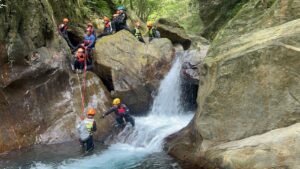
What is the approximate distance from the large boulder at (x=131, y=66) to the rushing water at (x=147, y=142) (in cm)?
52

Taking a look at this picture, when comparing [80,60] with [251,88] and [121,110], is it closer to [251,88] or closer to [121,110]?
[121,110]

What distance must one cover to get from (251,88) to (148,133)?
542 cm

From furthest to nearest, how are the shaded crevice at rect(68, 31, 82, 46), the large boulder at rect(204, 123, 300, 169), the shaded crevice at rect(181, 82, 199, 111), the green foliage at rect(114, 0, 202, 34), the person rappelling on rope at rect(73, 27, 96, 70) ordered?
the green foliage at rect(114, 0, 202, 34)
the shaded crevice at rect(68, 31, 82, 46)
the person rappelling on rope at rect(73, 27, 96, 70)
the shaded crevice at rect(181, 82, 199, 111)
the large boulder at rect(204, 123, 300, 169)

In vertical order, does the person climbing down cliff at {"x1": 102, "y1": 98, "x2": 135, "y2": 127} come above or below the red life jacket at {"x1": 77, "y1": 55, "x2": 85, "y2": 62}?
below

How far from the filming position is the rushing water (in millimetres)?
13039

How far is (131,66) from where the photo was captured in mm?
18250

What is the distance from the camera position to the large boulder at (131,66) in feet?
58.5

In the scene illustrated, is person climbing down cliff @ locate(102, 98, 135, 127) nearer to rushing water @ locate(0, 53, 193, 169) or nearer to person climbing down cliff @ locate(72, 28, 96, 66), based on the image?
rushing water @ locate(0, 53, 193, 169)

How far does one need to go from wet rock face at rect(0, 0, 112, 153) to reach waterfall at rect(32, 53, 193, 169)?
1.36 meters

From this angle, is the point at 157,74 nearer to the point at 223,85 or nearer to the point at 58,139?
the point at 58,139

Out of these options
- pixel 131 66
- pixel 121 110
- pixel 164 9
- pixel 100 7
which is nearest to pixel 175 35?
pixel 131 66

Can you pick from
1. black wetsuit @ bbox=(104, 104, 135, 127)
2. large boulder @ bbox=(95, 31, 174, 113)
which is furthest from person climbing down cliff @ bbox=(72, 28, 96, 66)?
black wetsuit @ bbox=(104, 104, 135, 127)

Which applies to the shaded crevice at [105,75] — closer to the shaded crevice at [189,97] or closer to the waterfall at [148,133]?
the waterfall at [148,133]

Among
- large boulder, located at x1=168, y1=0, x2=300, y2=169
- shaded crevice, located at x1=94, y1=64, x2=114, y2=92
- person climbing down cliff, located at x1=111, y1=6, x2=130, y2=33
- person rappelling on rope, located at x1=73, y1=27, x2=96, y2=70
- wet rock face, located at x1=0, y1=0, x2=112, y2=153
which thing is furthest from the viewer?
person climbing down cliff, located at x1=111, y1=6, x2=130, y2=33
